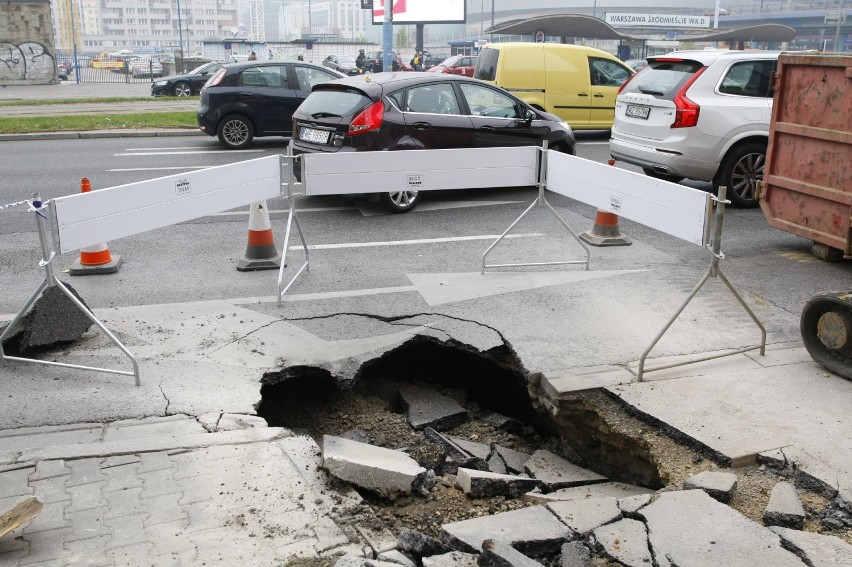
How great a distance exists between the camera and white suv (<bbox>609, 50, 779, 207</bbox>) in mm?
10195

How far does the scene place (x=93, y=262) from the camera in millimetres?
7934

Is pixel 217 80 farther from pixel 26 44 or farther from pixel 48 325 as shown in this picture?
pixel 26 44

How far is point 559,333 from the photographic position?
20.5 feet

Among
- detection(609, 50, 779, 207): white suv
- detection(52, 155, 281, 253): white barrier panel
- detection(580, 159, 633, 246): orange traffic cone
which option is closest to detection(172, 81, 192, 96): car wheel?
detection(609, 50, 779, 207): white suv

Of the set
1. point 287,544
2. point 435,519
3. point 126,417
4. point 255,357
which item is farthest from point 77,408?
point 435,519

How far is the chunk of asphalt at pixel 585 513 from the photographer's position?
3.73 meters

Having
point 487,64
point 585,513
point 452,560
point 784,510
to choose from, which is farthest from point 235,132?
point 784,510

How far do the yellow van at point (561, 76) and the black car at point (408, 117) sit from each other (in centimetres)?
405

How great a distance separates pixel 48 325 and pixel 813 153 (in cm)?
689

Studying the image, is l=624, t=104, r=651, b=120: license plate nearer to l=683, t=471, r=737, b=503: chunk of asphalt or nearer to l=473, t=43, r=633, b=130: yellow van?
l=473, t=43, r=633, b=130: yellow van

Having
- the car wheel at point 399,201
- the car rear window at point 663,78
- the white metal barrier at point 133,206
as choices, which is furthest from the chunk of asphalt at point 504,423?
the car rear window at point 663,78

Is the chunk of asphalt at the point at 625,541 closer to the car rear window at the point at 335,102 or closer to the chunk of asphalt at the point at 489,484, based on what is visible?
the chunk of asphalt at the point at 489,484

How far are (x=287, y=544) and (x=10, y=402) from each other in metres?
2.43

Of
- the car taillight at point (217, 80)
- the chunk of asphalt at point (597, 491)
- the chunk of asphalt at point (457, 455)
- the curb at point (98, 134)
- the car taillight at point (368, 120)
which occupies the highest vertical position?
the car taillight at point (217, 80)
